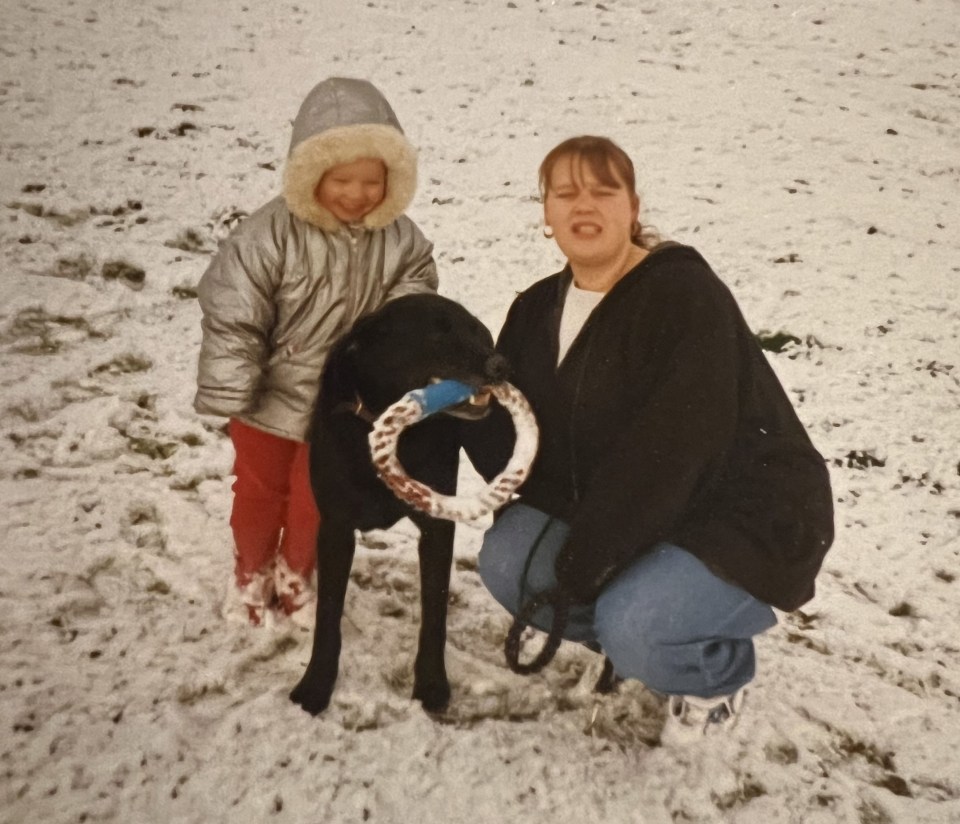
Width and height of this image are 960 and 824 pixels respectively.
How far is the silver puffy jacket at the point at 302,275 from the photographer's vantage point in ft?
6.26

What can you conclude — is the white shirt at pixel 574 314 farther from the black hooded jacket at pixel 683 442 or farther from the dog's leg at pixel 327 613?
the dog's leg at pixel 327 613

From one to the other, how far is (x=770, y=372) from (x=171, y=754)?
1719 millimetres

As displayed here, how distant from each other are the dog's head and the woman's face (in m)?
0.33

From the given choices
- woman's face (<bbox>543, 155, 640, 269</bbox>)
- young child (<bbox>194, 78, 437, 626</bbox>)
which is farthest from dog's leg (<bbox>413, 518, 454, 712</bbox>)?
woman's face (<bbox>543, 155, 640, 269</bbox>)

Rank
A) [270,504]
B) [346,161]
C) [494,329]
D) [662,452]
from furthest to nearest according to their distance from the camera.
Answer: [494,329] → [270,504] → [346,161] → [662,452]

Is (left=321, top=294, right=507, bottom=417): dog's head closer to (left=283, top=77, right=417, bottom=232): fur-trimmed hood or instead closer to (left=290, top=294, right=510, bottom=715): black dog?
(left=290, top=294, right=510, bottom=715): black dog

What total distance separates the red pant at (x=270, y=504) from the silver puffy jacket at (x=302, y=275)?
4.7 inches

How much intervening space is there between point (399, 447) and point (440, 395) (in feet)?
0.74

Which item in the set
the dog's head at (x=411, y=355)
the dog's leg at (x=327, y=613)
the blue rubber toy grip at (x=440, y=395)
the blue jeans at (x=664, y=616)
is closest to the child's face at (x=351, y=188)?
the dog's head at (x=411, y=355)

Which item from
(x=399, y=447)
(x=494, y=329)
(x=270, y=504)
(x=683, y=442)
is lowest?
(x=494, y=329)

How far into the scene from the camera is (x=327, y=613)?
2039 mm

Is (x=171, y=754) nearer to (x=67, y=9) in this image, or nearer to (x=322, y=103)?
(x=322, y=103)

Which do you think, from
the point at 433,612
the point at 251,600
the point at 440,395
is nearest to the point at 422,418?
the point at 440,395

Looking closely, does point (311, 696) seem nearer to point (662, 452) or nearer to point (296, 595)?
point (296, 595)
